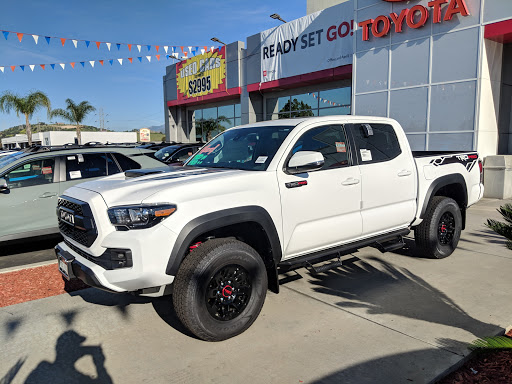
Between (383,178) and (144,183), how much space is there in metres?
2.68

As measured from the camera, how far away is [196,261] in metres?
3.10

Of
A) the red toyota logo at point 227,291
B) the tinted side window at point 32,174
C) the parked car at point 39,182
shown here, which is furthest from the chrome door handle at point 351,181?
the tinted side window at point 32,174

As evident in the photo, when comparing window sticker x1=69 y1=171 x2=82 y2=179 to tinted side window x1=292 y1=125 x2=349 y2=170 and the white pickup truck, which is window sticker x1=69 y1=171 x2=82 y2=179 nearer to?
the white pickup truck

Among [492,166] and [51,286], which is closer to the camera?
[51,286]

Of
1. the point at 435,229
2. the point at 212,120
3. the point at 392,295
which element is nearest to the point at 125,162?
the point at 392,295

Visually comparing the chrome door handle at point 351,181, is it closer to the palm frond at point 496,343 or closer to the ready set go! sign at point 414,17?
the palm frond at point 496,343

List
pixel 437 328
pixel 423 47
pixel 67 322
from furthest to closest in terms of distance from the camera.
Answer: pixel 423 47 → pixel 67 322 → pixel 437 328

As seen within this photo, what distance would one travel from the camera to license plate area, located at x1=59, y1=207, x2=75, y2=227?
11.2ft

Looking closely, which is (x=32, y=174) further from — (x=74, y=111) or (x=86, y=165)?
(x=74, y=111)

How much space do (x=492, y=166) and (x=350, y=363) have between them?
9816 mm

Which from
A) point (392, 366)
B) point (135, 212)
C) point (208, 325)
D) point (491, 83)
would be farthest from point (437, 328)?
point (491, 83)

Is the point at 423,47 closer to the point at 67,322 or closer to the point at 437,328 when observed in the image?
the point at 437,328

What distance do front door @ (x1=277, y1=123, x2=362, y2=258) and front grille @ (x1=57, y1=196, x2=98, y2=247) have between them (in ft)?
5.35

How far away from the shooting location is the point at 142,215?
2977 millimetres
